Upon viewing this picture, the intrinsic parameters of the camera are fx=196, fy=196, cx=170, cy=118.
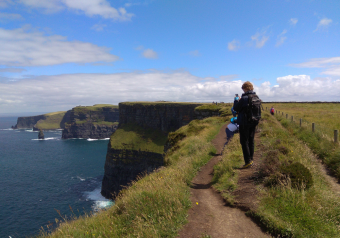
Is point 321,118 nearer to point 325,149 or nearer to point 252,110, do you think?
point 325,149

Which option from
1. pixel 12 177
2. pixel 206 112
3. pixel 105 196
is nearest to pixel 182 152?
pixel 206 112

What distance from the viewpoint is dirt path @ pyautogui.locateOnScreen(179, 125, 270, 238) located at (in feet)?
16.2

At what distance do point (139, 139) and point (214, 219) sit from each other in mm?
94657

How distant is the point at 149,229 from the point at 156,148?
86580 millimetres

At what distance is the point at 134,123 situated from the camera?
114 meters

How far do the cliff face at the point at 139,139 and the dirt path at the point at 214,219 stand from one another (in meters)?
65.8

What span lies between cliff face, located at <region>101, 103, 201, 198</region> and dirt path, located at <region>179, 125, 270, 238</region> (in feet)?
216

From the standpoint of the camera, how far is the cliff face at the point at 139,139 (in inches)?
3106

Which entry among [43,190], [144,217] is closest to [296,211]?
[144,217]

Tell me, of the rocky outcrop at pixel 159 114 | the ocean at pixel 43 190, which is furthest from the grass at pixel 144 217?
the rocky outcrop at pixel 159 114

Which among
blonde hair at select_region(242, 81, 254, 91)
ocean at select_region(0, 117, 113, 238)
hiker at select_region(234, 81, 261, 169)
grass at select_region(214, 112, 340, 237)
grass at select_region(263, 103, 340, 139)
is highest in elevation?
blonde hair at select_region(242, 81, 254, 91)

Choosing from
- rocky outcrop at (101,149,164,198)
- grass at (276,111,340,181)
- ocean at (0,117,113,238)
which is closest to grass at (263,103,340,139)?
grass at (276,111,340,181)

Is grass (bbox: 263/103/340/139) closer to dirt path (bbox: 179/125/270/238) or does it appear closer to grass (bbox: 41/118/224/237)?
dirt path (bbox: 179/125/270/238)

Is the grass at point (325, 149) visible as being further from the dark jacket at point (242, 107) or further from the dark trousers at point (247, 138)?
the dark jacket at point (242, 107)
